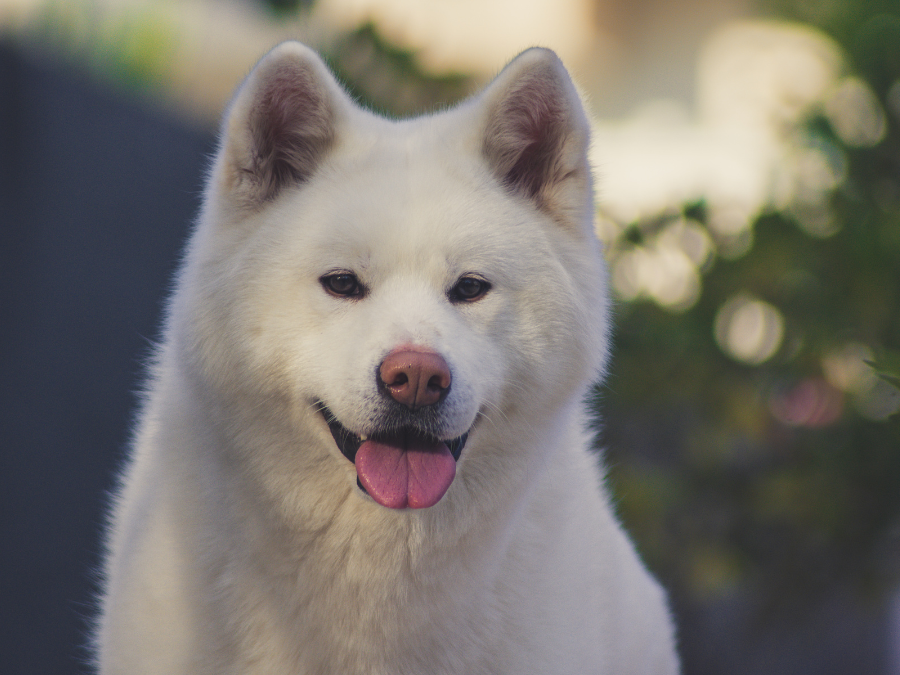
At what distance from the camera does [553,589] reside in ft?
9.49

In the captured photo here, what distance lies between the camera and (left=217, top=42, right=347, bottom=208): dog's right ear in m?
2.54

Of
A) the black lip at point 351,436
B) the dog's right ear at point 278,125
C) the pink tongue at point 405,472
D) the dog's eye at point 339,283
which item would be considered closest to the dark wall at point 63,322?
the dog's right ear at point 278,125

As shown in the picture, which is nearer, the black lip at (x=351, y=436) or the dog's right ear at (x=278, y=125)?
the black lip at (x=351, y=436)

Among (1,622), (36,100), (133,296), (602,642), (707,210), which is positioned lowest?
(1,622)

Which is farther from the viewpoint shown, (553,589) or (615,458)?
(615,458)

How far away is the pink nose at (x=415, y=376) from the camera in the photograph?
2229 mm

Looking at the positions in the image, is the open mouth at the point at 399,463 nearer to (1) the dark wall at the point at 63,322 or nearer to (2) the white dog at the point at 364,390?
(2) the white dog at the point at 364,390

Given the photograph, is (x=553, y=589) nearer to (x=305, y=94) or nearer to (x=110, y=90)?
(x=305, y=94)

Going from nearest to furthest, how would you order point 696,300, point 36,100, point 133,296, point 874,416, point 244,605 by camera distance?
point 244,605 → point 874,416 → point 696,300 → point 36,100 → point 133,296

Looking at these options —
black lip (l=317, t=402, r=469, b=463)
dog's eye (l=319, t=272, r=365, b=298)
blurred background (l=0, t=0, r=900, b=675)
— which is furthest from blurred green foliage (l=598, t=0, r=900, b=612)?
dog's eye (l=319, t=272, r=365, b=298)

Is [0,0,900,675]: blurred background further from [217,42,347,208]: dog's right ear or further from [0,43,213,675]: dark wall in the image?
[217,42,347,208]: dog's right ear

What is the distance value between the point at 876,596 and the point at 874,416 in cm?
109

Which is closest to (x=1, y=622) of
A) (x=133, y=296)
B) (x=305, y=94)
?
(x=133, y=296)

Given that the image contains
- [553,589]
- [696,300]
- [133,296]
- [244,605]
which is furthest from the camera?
[133,296]
